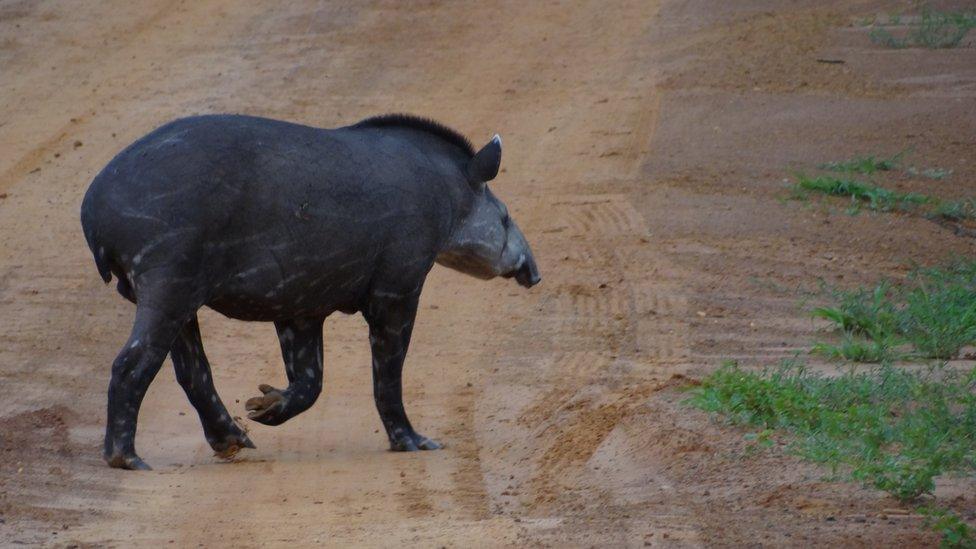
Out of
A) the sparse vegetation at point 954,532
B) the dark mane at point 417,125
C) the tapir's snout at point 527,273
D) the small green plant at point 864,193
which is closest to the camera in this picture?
the sparse vegetation at point 954,532

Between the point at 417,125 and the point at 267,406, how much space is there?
188 cm

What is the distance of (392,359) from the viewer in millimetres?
7941

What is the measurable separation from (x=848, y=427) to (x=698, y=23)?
38.8 ft

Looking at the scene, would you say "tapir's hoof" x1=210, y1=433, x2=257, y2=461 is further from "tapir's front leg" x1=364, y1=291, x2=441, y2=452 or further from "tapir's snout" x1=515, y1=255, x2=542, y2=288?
"tapir's snout" x1=515, y1=255, x2=542, y2=288

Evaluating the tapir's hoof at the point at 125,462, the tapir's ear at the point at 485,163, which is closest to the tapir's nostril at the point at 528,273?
the tapir's ear at the point at 485,163

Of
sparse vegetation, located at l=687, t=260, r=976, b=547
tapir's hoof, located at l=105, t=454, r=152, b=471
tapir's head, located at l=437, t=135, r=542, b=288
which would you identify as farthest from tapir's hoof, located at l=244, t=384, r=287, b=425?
sparse vegetation, located at l=687, t=260, r=976, b=547

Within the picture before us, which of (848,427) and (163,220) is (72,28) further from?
(848,427)

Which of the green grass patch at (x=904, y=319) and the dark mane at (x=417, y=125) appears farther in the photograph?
the green grass patch at (x=904, y=319)

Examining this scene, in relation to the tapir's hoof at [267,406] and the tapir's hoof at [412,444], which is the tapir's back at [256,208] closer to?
the tapir's hoof at [267,406]

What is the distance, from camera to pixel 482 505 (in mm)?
6352

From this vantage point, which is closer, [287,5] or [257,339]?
[257,339]

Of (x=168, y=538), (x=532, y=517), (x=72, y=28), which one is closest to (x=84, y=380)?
(x=168, y=538)

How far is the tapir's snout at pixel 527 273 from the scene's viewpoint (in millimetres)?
8945

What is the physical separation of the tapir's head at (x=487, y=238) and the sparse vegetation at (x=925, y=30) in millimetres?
9219
